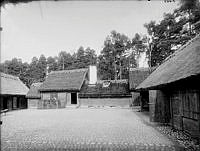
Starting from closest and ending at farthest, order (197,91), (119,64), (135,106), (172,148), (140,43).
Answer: (172,148)
(197,91)
(135,106)
(140,43)
(119,64)

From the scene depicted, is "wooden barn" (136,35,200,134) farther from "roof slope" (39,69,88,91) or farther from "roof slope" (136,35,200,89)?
"roof slope" (39,69,88,91)

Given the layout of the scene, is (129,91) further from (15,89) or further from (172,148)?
(172,148)

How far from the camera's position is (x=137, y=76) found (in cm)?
2794

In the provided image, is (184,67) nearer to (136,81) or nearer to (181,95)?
(181,95)

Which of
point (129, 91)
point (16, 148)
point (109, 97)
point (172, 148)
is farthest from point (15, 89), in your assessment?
point (172, 148)

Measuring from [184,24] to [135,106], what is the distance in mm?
15064

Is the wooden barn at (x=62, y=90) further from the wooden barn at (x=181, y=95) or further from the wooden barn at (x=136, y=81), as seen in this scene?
the wooden barn at (x=181, y=95)

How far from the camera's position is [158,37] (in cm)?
4084

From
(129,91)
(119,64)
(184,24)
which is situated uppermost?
(184,24)

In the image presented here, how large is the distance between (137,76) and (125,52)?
1038 inches

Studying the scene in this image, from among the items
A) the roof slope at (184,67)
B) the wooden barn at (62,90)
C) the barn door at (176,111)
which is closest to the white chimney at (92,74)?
the wooden barn at (62,90)

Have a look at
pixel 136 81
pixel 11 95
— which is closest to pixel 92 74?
pixel 136 81

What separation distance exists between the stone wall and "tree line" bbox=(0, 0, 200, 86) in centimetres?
1153

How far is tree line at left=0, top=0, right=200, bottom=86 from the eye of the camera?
32.1 m
